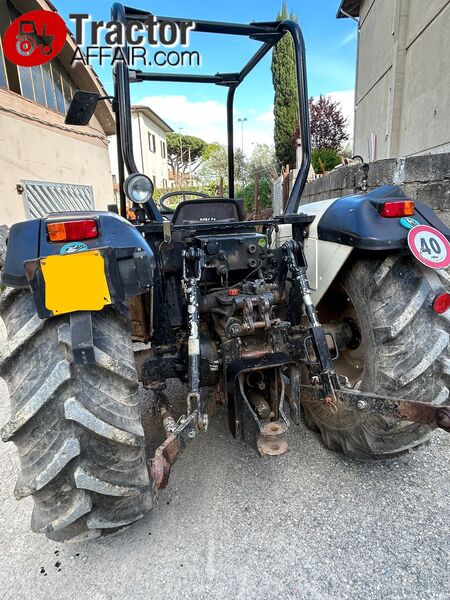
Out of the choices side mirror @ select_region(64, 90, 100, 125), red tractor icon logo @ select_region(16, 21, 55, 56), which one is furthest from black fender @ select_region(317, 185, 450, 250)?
red tractor icon logo @ select_region(16, 21, 55, 56)

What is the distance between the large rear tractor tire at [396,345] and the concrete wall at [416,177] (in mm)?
2770

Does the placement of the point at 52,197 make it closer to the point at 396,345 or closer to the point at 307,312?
the point at 307,312

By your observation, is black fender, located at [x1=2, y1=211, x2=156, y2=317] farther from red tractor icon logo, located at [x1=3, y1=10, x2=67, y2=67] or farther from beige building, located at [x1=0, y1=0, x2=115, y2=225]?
red tractor icon logo, located at [x1=3, y1=10, x2=67, y2=67]

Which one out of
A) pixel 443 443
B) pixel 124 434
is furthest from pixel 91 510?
pixel 443 443

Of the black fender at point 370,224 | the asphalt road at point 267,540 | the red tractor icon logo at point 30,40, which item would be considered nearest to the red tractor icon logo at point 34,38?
the red tractor icon logo at point 30,40

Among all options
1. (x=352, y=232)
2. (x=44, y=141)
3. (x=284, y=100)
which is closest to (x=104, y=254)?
(x=352, y=232)

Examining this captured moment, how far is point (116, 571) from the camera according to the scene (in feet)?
5.64

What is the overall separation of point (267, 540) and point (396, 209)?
173 centimetres

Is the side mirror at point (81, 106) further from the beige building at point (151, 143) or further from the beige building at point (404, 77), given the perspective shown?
the beige building at point (151, 143)

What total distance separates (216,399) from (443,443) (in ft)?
4.90

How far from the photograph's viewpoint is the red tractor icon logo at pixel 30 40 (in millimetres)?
10086

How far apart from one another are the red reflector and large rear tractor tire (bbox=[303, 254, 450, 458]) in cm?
3

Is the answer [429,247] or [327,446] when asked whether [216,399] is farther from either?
[429,247]

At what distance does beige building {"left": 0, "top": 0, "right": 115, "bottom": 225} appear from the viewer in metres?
9.33
